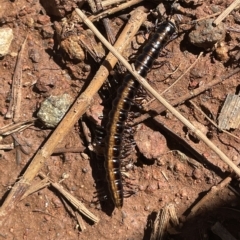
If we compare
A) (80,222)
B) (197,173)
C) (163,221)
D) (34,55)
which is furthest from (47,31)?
(163,221)

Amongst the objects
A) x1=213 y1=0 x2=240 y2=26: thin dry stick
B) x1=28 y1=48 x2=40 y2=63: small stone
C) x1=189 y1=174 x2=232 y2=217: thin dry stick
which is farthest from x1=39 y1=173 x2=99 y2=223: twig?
x1=213 y1=0 x2=240 y2=26: thin dry stick

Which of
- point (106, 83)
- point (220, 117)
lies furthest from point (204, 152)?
point (106, 83)

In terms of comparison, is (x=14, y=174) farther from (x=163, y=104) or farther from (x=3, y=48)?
(x=163, y=104)

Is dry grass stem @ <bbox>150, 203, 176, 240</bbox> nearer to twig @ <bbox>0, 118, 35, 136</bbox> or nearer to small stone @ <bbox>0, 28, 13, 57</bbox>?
twig @ <bbox>0, 118, 35, 136</bbox>

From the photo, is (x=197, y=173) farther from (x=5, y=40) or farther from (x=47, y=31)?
(x=5, y=40)

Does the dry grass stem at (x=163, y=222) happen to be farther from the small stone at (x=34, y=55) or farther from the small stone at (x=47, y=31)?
the small stone at (x=47, y=31)

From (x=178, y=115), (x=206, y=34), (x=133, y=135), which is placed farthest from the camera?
(x=133, y=135)
